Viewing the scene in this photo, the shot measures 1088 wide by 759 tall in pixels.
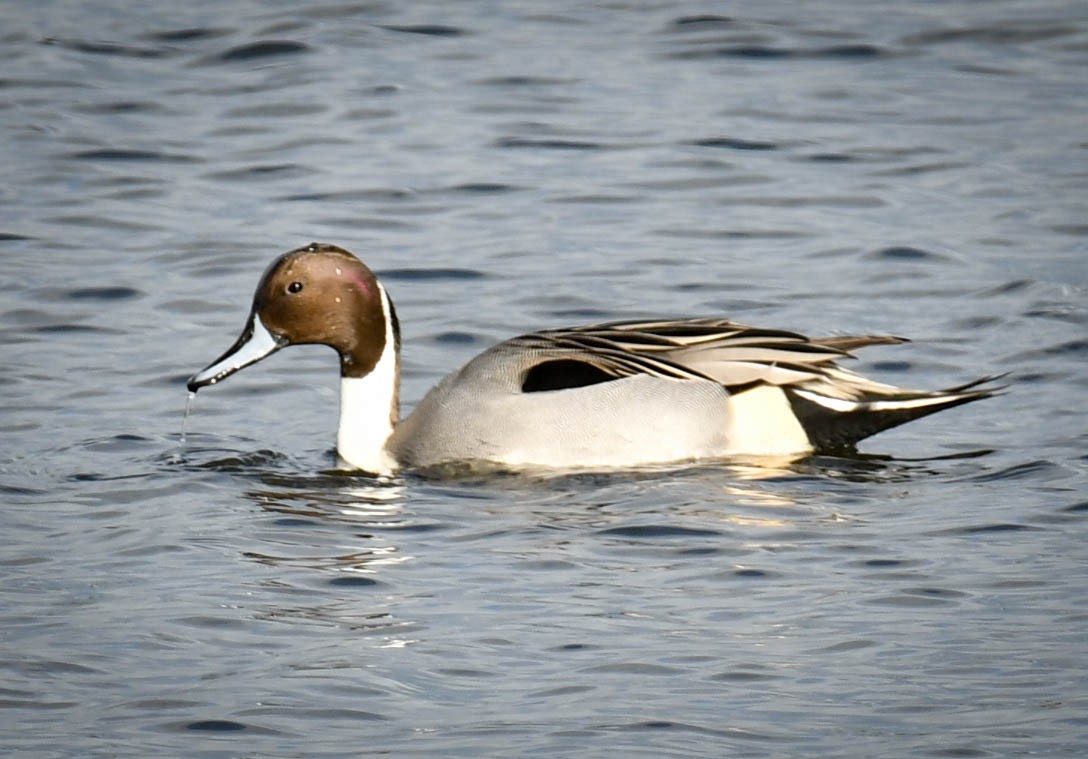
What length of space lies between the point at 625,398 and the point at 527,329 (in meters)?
2.32

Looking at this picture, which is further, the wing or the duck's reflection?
the wing

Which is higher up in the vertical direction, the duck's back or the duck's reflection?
the duck's back

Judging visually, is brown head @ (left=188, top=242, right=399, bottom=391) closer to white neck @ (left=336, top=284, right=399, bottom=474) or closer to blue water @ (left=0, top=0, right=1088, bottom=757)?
white neck @ (left=336, top=284, right=399, bottom=474)

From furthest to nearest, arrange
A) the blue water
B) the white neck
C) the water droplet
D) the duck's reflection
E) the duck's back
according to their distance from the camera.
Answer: the water droplet < the white neck < the duck's back < the duck's reflection < the blue water

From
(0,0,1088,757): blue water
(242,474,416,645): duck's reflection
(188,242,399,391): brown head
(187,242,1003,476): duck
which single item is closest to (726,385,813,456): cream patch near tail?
(187,242,1003,476): duck

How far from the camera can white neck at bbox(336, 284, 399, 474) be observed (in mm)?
8852

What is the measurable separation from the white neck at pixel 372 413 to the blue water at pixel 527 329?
0.52 ft

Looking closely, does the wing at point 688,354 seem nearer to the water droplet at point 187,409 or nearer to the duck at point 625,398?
the duck at point 625,398

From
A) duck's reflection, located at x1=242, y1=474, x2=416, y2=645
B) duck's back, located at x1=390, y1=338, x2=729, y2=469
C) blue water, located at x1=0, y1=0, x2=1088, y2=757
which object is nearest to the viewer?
blue water, located at x1=0, y1=0, x2=1088, y2=757

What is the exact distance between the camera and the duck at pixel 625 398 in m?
8.53

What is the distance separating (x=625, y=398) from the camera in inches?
336

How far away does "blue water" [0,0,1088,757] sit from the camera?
19.1ft

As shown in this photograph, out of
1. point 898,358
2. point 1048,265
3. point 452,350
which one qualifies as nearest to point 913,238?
point 1048,265

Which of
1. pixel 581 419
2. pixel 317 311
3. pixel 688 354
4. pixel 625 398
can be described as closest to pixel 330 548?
pixel 581 419
